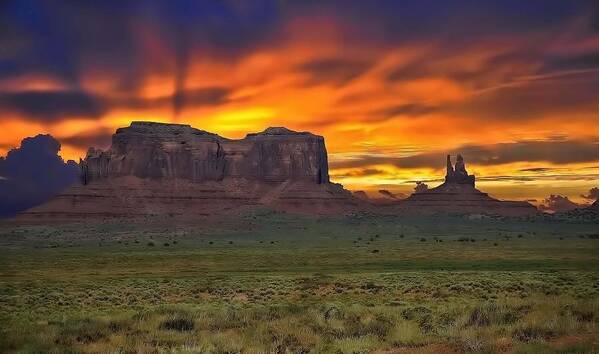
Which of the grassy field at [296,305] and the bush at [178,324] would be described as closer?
the grassy field at [296,305]

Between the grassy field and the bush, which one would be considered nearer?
the grassy field

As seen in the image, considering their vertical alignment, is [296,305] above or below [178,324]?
below

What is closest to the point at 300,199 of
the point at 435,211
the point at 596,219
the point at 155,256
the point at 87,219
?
the point at 435,211

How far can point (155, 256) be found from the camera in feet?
200

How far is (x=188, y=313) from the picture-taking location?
1977 centimetres

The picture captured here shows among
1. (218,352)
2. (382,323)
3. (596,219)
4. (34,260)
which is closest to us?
(218,352)

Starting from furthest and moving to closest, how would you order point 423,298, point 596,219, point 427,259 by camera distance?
point 596,219 < point 427,259 < point 423,298

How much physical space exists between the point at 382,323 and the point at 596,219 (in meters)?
138

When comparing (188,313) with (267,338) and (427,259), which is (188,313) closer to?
(267,338)

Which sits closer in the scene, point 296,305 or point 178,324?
point 178,324

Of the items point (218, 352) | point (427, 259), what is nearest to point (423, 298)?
point (218, 352)

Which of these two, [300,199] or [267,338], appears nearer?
[267,338]

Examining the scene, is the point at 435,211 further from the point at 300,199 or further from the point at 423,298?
the point at 423,298

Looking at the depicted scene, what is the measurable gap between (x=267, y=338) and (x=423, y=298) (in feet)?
43.9
